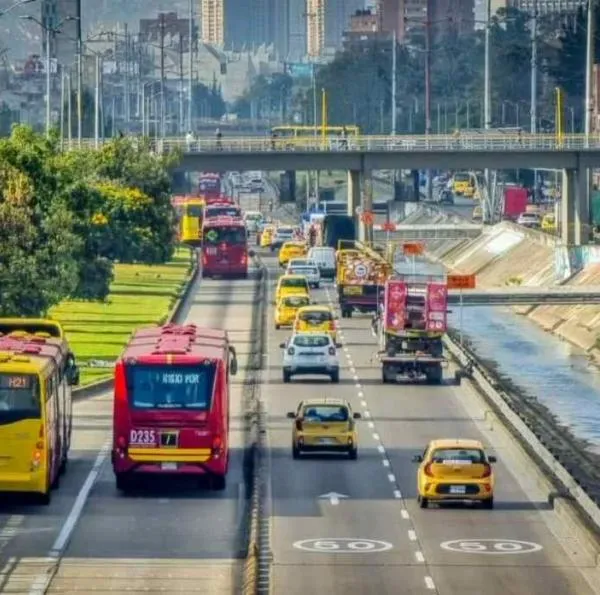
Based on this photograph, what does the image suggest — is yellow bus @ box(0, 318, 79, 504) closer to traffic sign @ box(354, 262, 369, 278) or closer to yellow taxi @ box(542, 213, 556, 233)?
traffic sign @ box(354, 262, 369, 278)

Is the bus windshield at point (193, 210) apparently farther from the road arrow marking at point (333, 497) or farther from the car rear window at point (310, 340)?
the road arrow marking at point (333, 497)

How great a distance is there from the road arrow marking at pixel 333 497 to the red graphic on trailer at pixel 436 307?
2697cm

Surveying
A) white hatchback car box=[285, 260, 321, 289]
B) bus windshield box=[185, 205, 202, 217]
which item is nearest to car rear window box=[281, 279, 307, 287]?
white hatchback car box=[285, 260, 321, 289]

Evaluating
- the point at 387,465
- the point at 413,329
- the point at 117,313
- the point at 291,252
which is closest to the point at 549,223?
the point at 291,252

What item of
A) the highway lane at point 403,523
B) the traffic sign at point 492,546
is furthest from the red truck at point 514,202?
the traffic sign at point 492,546

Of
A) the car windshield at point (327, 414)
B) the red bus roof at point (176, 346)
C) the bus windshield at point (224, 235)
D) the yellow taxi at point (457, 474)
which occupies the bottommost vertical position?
the yellow taxi at point (457, 474)

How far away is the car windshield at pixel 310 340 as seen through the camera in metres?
81.2

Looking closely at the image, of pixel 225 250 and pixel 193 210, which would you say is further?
pixel 193 210

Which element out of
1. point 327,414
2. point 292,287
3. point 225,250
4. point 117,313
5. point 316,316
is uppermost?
point 225,250

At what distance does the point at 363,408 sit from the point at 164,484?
1753cm

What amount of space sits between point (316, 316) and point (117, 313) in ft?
53.0

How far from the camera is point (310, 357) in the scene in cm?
8181

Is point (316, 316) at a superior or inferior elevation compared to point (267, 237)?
inferior

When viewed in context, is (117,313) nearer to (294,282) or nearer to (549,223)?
(294,282)
